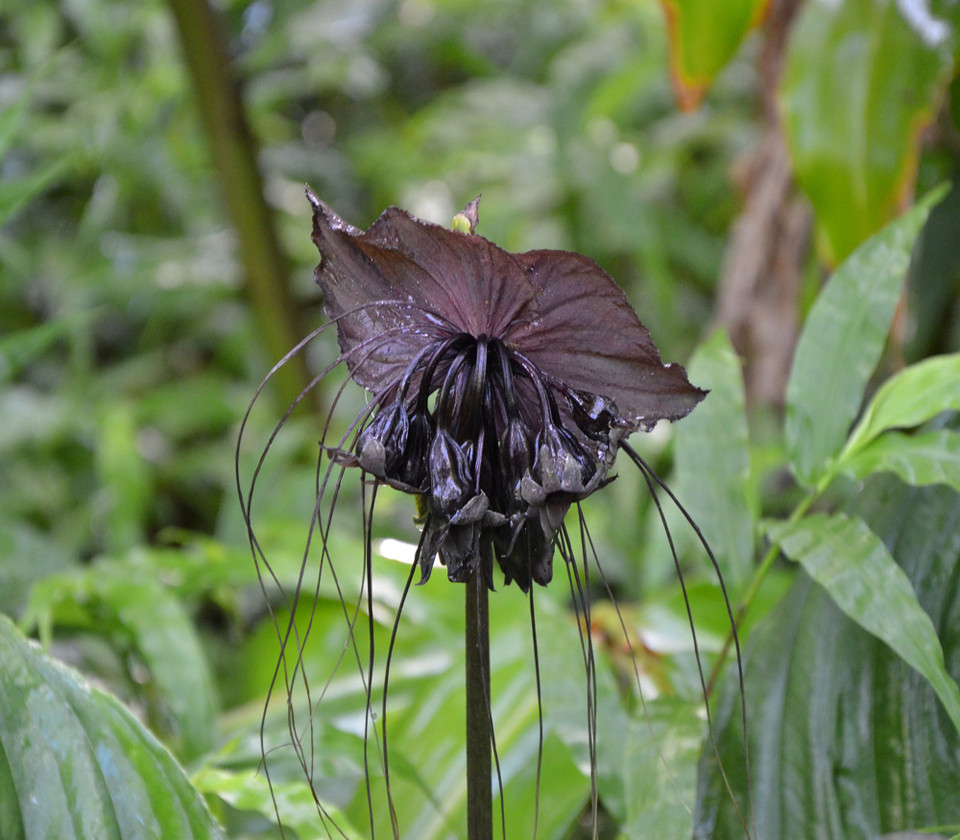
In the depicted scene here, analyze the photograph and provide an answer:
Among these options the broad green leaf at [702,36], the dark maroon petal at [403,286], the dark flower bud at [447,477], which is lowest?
the dark flower bud at [447,477]

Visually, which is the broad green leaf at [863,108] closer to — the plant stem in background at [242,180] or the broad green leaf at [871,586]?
the broad green leaf at [871,586]

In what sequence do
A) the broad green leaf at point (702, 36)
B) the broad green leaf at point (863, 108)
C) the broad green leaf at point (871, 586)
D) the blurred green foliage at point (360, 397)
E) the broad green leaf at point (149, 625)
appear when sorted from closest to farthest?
the broad green leaf at point (871, 586)
the blurred green foliage at point (360, 397)
the broad green leaf at point (149, 625)
the broad green leaf at point (863, 108)
the broad green leaf at point (702, 36)

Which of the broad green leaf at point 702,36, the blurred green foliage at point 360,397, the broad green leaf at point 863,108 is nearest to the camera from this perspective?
the blurred green foliage at point 360,397

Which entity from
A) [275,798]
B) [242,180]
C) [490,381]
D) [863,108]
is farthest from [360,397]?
[490,381]

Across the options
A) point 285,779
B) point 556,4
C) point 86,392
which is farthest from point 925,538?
point 556,4

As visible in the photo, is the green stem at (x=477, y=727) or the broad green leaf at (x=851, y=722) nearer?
the green stem at (x=477, y=727)

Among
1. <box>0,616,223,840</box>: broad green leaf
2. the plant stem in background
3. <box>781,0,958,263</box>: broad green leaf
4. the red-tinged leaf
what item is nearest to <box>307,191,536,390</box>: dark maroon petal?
the red-tinged leaf

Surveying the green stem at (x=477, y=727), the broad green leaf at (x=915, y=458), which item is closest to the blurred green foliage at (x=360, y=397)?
the broad green leaf at (x=915, y=458)
